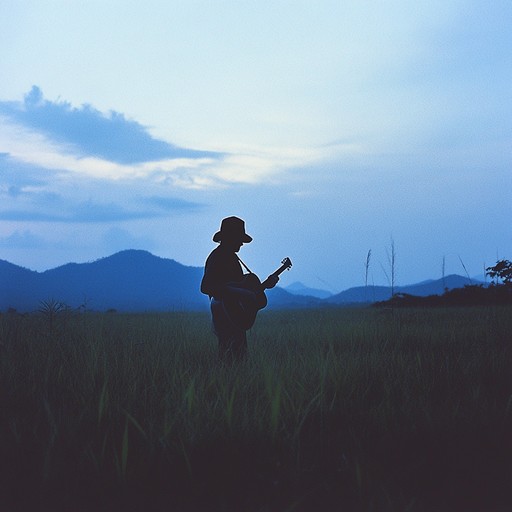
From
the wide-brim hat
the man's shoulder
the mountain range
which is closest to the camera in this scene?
the man's shoulder

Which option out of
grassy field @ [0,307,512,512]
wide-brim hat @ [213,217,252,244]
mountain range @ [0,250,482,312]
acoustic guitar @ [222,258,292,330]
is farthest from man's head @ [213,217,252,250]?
mountain range @ [0,250,482,312]

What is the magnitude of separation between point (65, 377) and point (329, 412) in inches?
90.4

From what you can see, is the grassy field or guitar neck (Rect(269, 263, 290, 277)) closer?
the grassy field

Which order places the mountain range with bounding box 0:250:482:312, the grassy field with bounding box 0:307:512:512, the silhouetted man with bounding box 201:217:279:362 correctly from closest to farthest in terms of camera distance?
the grassy field with bounding box 0:307:512:512 → the silhouetted man with bounding box 201:217:279:362 → the mountain range with bounding box 0:250:482:312

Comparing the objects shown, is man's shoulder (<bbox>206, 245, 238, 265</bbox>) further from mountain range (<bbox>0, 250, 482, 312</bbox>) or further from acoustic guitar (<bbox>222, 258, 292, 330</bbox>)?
mountain range (<bbox>0, 250, 482, 312</bbox>)

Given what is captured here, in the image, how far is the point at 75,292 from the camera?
12031 cm

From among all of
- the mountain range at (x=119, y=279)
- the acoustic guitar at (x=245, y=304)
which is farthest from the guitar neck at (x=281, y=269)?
the mountain range at (x=119, y=279)

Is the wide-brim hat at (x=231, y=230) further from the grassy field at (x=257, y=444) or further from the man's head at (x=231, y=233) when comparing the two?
the grassy field at (x=257, y=444)

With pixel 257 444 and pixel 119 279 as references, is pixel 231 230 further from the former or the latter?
pixel 119 279

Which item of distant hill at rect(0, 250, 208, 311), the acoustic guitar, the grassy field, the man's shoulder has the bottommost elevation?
the grassy field

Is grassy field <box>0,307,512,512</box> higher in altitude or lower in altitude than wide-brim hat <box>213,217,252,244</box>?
lower

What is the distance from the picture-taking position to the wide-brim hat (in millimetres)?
6367

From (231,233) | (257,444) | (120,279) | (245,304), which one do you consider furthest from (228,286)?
(120,279)

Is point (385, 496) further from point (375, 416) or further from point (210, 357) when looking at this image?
point (210, 357)
